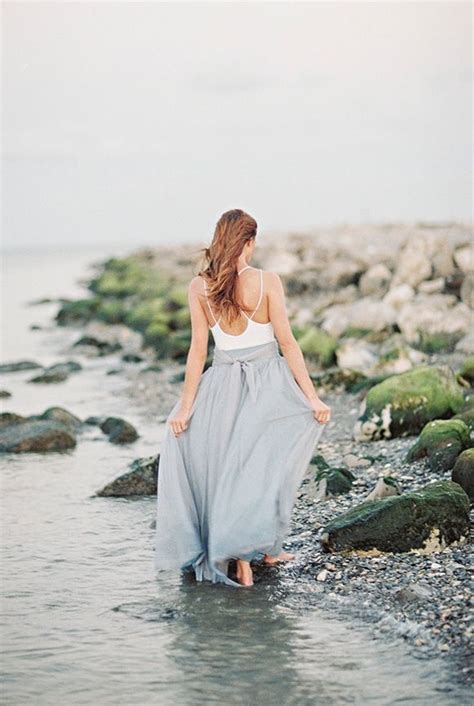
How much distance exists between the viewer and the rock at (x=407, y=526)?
22.4 feet

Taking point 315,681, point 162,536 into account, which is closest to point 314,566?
point 162,536

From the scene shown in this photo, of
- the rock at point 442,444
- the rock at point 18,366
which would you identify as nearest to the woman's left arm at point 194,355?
the rock at point 442,444

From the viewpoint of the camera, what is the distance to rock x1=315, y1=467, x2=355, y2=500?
8320 millimetres

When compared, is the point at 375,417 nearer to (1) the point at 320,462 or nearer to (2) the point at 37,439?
(1) the point at 320,462

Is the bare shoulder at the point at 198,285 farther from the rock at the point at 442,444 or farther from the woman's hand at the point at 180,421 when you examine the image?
the rock at the point at 442,444

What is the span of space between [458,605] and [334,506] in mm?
2201

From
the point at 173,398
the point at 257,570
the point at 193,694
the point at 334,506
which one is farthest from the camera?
the point at 173,398

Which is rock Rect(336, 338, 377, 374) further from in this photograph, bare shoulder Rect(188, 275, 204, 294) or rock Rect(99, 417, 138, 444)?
bare shoulder Rect(188, 275, 204, 294)

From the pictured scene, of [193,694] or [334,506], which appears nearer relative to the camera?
[193,694]

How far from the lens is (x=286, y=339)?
21.5 feet

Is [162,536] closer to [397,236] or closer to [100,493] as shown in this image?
[100,493]

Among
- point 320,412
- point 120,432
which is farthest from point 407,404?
point 320,412

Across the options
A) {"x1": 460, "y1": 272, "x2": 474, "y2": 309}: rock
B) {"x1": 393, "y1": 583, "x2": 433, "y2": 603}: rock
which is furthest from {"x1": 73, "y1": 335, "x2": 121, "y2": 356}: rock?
{"x1": 393, "y1": 583, "x2": 433, "y2": 603}: rock

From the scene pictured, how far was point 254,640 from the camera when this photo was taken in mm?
5875
